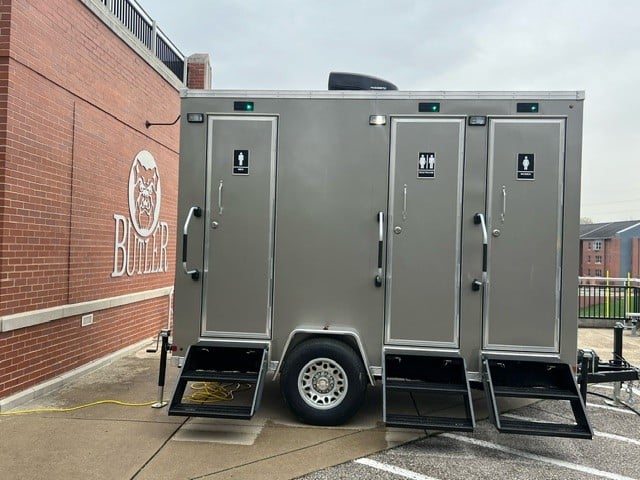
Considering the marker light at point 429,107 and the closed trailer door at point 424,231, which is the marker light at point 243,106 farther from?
the marker light at point 429,107

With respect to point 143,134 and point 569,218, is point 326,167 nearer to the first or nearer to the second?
point 569,218

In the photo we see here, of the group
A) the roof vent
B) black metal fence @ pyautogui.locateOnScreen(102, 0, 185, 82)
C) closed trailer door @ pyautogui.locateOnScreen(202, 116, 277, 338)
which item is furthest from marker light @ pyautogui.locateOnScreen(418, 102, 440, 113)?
black metal fence @ pyautogui.locateOnScreen(102, 0, 185, 82)

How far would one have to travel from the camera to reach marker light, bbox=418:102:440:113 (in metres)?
4.82

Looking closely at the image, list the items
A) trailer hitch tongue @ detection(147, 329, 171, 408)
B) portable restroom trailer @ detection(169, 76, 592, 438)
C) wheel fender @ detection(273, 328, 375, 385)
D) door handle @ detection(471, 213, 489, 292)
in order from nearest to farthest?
door handle @ detection(471, 213, 489, 292), portable restroom trailer @ detection(169, 76, 592, 438), wheel fender @ detection(273, 328, 375, 385), trailer hitch tongue @ detection(147, 329, 171, 408)

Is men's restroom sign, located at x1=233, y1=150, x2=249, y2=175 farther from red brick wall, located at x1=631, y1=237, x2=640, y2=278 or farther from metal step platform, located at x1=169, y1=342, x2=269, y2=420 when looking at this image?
red brick wall, located at x1=631, y1=237, x2=640, y2=278

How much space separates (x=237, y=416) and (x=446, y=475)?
1.86 m

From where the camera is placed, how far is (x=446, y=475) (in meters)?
3.88

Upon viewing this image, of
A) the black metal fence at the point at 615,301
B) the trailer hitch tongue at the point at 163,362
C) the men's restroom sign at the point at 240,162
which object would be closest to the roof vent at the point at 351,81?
the men's restroom sign at the point at 240,162

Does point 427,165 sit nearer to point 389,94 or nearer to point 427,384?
point 389,94

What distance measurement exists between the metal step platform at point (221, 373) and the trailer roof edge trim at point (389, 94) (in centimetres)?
258

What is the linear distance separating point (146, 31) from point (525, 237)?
26.1ft

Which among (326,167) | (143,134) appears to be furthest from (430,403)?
(143,134)

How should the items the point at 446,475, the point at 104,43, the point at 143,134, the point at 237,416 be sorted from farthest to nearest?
the point at 143,134 → the point at 104,43 → the point at 237,416 → the point at 446,475

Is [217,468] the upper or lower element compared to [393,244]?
lower
